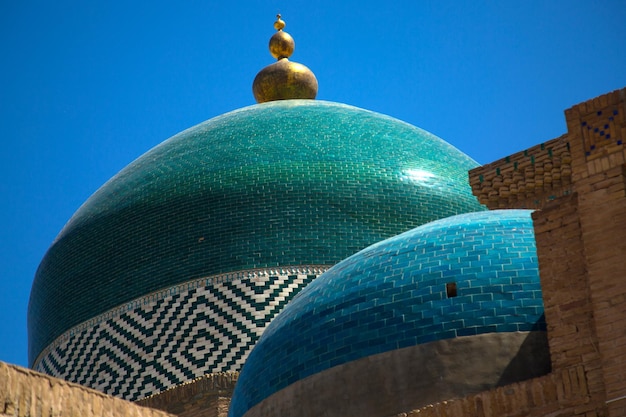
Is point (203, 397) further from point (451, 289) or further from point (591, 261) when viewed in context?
point (591, 261)

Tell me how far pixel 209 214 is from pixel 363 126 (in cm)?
177

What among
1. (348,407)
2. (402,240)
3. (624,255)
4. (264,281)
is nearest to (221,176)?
(264,281)

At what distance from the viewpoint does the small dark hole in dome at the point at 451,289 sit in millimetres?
7363

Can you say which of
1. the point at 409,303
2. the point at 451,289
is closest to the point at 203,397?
the point at 409,303

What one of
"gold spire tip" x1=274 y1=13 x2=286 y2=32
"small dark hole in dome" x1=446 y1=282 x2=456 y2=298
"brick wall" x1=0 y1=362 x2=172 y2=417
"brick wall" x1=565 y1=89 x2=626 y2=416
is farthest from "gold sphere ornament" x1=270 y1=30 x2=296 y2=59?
"brick wall" x1=0 y1=362 x2=172 y2=417

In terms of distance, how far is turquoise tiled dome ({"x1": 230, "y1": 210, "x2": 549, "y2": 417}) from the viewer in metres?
7.16

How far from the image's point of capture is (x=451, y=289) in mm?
7391

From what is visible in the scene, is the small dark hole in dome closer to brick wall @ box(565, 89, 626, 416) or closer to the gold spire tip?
brick wall @ box(565, 89, 626, 416)

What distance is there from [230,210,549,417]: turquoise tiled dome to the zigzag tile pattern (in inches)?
106

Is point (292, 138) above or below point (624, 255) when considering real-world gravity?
above

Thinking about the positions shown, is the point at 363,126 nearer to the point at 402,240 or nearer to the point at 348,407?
the point at 402,240

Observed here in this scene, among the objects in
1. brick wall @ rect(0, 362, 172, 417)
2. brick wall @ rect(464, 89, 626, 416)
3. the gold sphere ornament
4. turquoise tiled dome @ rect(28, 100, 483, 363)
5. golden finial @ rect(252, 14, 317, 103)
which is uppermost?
the gold sphere ornament

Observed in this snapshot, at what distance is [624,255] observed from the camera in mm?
6141

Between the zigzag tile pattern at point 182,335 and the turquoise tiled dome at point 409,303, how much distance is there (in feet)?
8.84
